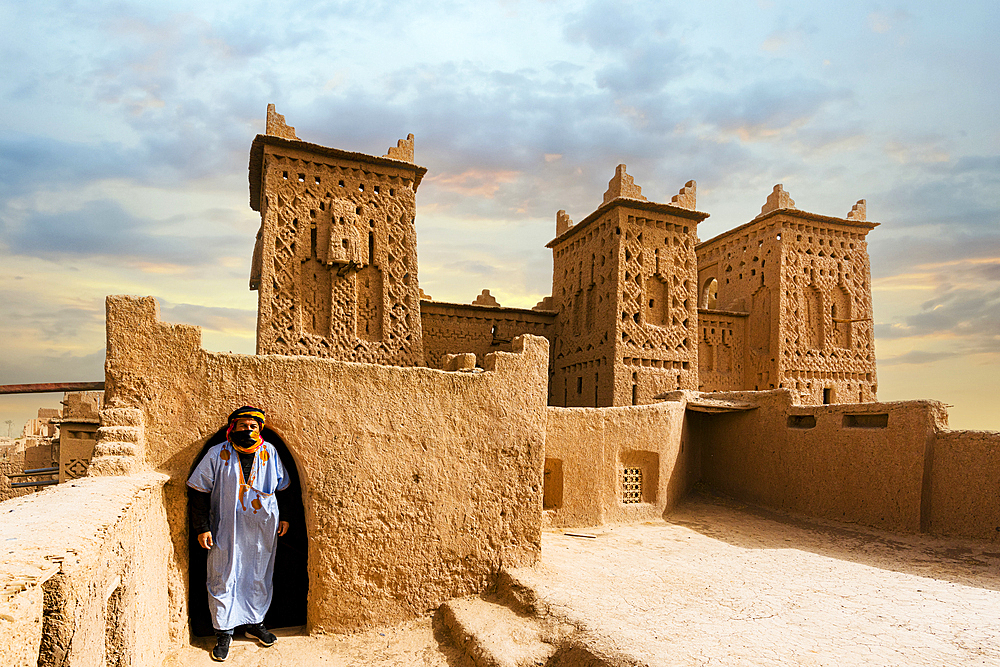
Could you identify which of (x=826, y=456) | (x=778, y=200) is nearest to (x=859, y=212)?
(x=778, y=200)

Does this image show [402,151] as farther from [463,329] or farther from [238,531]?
[238,531]

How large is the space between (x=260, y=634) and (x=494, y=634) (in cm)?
258

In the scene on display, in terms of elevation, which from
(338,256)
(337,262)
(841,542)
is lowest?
(841,542)

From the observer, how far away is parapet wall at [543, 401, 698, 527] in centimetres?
1100

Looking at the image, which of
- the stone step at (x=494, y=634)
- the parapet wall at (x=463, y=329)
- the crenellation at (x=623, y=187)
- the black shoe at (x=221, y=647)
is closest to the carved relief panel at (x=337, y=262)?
the parapet wall at (x=463, y=329)

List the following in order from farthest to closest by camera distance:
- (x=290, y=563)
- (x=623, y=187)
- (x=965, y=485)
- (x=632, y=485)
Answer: (x=623, y=187), (x=632, y=485), (x=965, y=485), (x=290, y=563)

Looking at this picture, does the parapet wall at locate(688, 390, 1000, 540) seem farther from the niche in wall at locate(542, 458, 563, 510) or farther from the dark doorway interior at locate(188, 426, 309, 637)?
the dark doorway interior at locate(188, 426, 309, 637)

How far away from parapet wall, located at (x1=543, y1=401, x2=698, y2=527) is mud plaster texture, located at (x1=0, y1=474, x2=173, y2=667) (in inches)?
259

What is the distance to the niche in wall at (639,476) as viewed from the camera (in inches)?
475

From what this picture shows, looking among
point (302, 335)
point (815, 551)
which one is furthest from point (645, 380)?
point (302, 335)

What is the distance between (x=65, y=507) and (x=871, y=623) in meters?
7.48

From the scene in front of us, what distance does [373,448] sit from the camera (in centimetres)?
Answer: 730

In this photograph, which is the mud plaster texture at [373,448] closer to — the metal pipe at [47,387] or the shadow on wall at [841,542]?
the metal pipe at [47,387]

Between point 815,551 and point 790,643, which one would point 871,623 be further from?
point 815,551
